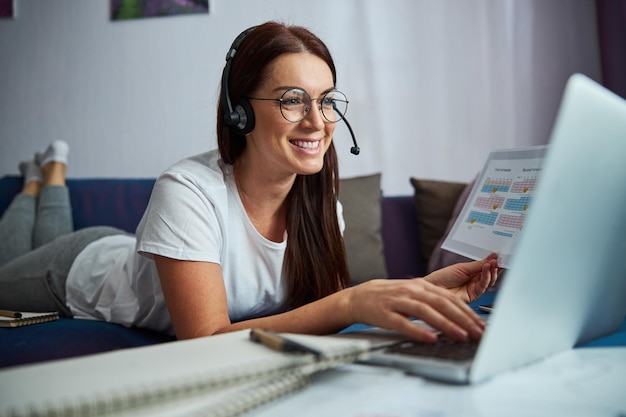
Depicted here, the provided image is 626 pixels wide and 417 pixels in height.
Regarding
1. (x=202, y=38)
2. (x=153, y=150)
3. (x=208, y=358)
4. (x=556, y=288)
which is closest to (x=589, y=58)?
(x=202, y=38)

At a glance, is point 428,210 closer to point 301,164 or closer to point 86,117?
point 301,164

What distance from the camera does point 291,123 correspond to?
127cm

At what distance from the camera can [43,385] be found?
0.45 m

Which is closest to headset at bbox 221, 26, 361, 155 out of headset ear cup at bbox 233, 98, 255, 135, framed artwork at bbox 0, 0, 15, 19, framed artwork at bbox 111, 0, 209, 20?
headset ear cup at bbox 233, 98, 255, 135

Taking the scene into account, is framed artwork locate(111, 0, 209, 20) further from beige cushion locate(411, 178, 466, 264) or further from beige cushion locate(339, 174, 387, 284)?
beige cushion locate(411, 178, 466, 264)

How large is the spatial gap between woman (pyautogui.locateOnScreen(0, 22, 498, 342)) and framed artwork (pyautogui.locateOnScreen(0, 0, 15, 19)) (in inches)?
78.6

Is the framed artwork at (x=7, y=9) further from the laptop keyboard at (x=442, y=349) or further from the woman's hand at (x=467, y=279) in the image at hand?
the laptop keyboard at (x=442, y=349)

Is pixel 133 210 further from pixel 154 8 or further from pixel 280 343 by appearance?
pixel 280 343

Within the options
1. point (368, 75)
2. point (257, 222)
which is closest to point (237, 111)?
point (257, 222)

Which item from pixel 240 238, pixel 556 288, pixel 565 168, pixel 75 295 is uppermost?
pixel 565 168

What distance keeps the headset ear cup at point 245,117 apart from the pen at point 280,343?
742 mm

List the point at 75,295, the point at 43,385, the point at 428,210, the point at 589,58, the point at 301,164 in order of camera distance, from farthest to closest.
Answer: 1. the point at 589,58
2. the point at 428,210
3. the point at 75,295
4. the point at 301,164
5. the point at 43,385

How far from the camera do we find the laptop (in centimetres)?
50

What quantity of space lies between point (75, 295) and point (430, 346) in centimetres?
137
